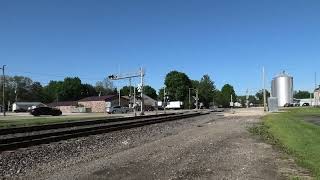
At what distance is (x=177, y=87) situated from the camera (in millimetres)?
195750

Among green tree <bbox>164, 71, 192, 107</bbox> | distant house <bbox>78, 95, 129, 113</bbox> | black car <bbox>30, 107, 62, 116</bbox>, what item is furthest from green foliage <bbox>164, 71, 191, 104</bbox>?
black car <bbox>30, 107, 62, 116</bbox>

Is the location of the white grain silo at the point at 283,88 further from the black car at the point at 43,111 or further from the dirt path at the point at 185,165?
the dirt path at the point at 185,165

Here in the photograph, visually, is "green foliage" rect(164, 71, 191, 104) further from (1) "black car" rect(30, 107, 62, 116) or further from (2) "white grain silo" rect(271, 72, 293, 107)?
(1) "black car" rect(30, 107, 62, 116)

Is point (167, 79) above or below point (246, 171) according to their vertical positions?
above

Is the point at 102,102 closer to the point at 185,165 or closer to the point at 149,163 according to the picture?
the point at 149,163

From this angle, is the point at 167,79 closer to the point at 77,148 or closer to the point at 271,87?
the point at 271,87

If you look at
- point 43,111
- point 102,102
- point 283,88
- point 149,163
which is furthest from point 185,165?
point 283,88

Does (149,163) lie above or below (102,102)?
below

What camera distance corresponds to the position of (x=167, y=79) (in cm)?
19988

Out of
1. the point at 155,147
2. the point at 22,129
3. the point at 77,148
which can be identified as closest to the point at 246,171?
the point at 155,147

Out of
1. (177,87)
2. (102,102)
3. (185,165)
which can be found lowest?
(185,165)

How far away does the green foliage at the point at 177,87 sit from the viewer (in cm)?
19362

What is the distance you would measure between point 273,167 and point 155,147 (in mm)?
6978

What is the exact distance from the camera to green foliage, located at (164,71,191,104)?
193625 mm
